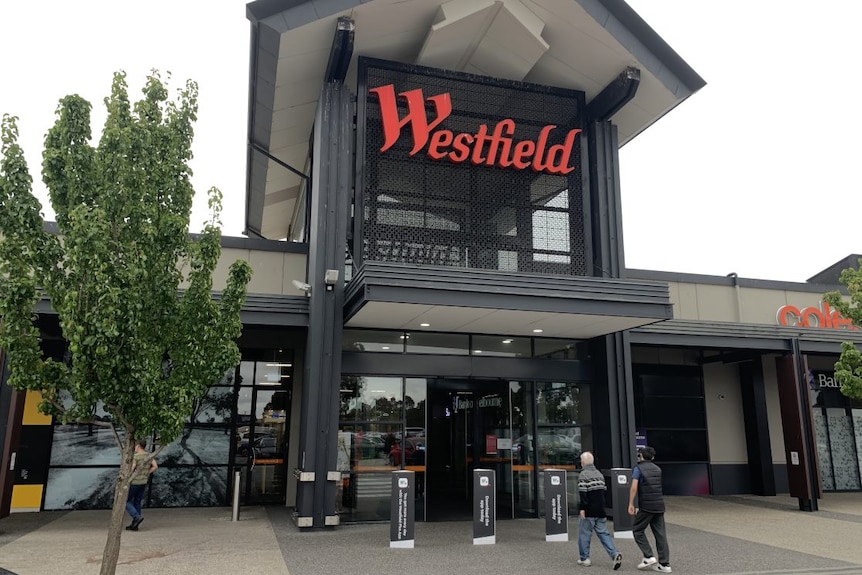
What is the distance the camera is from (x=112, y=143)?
7.11 meters

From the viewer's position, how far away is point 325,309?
11922 mm

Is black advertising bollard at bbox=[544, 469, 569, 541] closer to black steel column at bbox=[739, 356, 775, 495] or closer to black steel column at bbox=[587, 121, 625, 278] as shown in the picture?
black steel column at bbox=[587, 121, 625, 278]

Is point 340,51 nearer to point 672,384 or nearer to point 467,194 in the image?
point 467,194

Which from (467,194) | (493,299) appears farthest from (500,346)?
(467,194)

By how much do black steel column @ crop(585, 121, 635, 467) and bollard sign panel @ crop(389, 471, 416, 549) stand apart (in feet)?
15.7

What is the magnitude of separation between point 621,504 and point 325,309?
Answer: 6.21m

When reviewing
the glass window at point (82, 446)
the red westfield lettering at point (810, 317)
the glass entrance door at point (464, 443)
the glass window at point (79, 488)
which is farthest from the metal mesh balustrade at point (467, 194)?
the glass window at point (79, 488)

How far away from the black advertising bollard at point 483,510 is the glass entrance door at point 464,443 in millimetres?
2550

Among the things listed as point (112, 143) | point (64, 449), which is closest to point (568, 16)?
point (112, 143)

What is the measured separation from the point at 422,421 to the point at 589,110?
7831 millimetres

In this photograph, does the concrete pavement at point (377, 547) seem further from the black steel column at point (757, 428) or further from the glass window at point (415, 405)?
the black steel column at point (757, 428)

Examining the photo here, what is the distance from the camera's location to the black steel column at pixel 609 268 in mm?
13031

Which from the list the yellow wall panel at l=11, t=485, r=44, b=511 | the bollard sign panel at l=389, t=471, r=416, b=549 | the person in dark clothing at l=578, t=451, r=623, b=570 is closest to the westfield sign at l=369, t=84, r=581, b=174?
the bollard sign panel at l=389, t=471, r=416, b=549

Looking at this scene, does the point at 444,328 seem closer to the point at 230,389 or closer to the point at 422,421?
the point at 422,421
